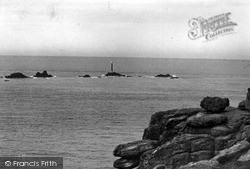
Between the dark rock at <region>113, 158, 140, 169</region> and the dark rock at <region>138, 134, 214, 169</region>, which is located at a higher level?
the dark rock at <region>138, 134, 214, 169</region>

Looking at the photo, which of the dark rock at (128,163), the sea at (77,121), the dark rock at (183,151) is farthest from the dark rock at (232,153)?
the sea at (77,121)

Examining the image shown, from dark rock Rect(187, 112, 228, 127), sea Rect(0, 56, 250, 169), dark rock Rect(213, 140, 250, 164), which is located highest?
dark rock Rect(187, 112, 228, 127)

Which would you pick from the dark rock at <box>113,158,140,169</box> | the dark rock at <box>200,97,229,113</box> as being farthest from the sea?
the dark rock at <box>200,97,229,113</box>

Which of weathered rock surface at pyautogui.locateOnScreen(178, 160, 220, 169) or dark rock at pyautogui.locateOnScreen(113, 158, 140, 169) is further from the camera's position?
dark rock at pyautogui.locateOnScreen(113, 158, 140, 169)

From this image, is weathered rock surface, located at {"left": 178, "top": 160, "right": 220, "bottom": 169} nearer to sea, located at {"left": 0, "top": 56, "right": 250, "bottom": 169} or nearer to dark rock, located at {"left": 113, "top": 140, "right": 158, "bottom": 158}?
dark rock, located at {"left": 113, "top": 140, "right": 158, "bottom": 158}

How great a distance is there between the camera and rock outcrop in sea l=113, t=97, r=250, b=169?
3728cm

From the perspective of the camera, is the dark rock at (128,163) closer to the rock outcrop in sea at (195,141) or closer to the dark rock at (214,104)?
the rock outcrop in sea at (195,141)

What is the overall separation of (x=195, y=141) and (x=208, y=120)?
2.68 metres

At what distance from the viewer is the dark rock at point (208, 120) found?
41.5 metres

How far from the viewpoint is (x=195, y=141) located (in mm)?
39562

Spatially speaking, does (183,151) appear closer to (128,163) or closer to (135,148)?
(135,148)

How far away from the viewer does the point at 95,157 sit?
64000mm

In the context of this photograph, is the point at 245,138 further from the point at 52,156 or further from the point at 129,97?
the point at 129,97

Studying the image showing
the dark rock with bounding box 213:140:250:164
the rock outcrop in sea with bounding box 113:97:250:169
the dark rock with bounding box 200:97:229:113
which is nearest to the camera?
the dark rock with bounding box 213:140:250:164
